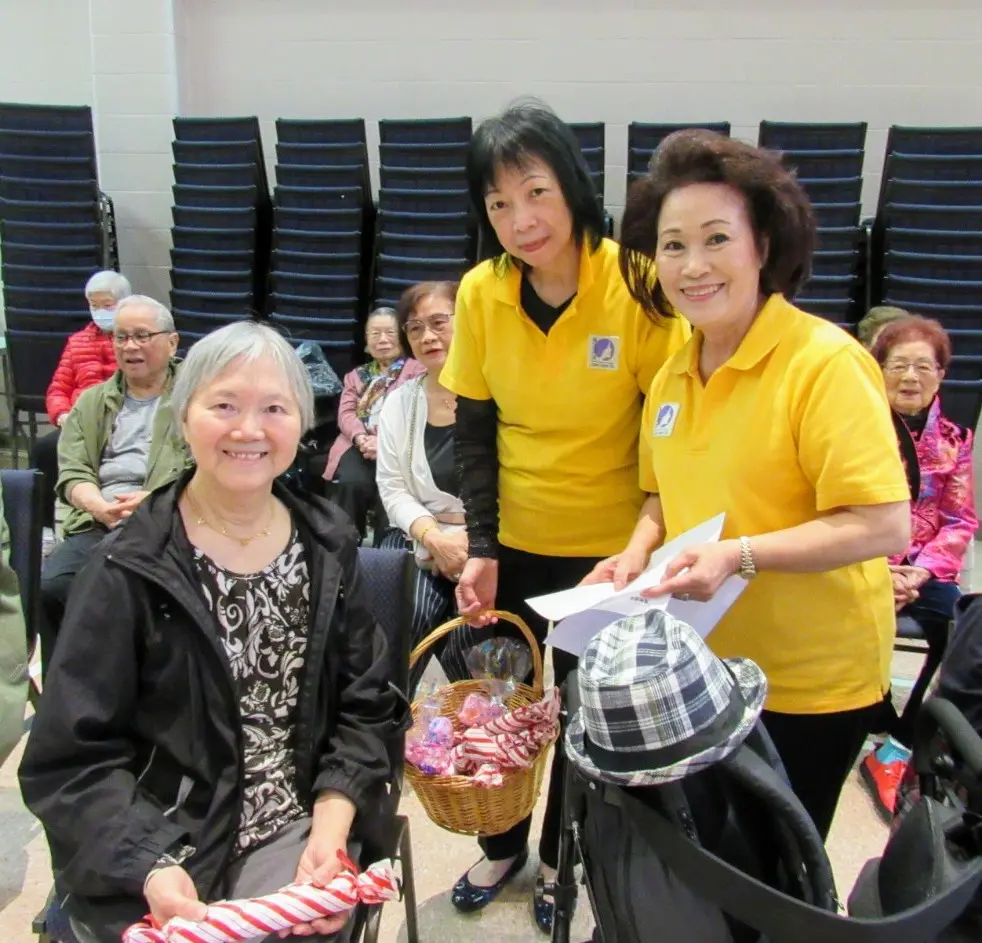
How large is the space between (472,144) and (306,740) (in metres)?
1.03

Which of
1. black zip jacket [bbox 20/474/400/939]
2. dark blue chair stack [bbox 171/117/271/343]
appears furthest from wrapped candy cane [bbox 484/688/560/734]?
dark blue chair stack [bbox 171/117/271/343]

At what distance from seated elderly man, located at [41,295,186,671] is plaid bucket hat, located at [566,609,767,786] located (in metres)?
1.94

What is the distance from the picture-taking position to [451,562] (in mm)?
2109

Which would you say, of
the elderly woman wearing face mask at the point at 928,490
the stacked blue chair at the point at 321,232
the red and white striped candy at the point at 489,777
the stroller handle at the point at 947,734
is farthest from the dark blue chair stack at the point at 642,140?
the stroller handle at the point at 947,734

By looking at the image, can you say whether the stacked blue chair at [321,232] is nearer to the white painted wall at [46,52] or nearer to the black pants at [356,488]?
the black pants at [356,488]

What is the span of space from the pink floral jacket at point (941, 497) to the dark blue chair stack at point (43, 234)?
3.77 metres

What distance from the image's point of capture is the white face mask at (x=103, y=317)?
12.0ft

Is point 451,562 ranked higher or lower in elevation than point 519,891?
higher

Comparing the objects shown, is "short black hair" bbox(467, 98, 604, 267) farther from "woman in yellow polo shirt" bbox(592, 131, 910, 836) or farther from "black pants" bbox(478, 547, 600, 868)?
"black pants" bbox(478, 547, 600, 868)

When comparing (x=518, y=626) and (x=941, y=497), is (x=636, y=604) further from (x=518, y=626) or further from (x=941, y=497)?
(x=941, y=497)

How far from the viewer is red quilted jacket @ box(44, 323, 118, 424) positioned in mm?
3613

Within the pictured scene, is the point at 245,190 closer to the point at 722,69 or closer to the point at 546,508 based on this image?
the point at 722,69

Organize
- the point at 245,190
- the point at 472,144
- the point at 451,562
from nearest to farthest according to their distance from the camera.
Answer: the point at 472,144 → the point at 451,562 → the point at 245,190

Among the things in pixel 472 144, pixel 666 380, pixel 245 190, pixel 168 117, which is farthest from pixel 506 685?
pixel 168 117
